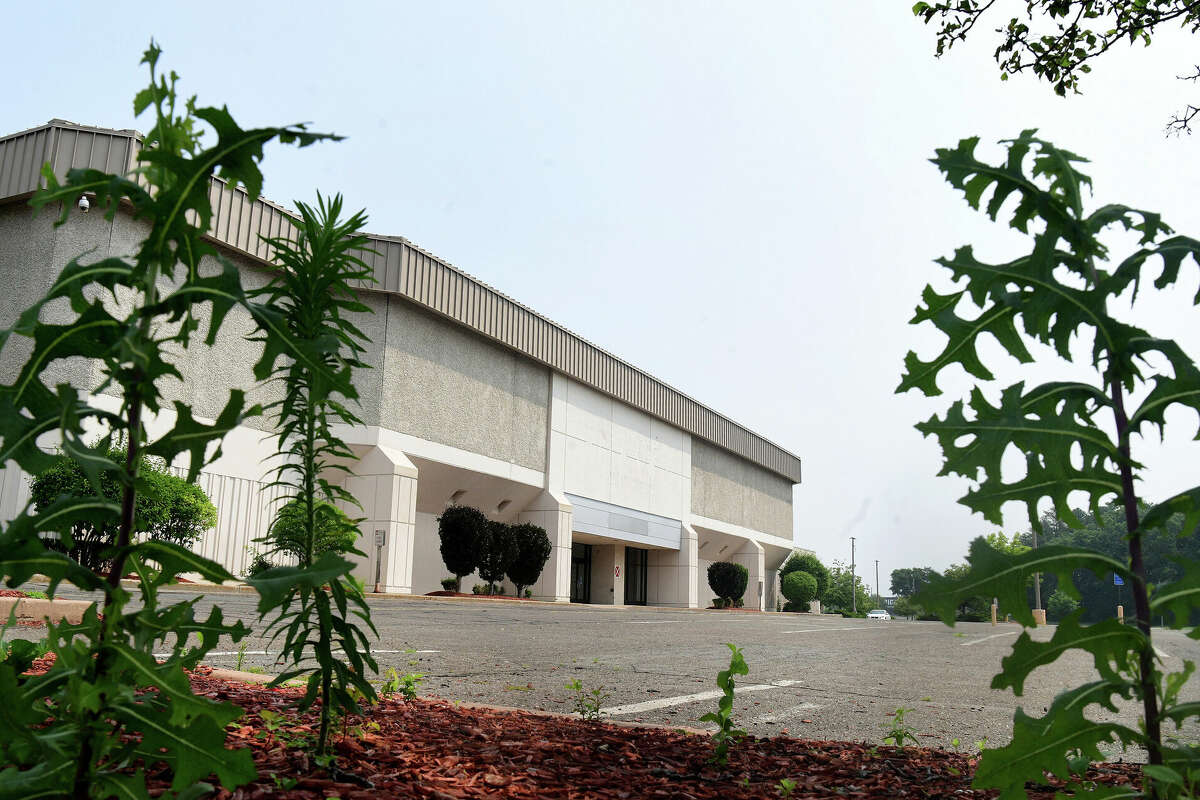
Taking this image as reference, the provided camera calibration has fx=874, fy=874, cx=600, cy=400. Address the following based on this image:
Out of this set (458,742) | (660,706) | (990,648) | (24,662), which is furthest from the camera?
(990,648)

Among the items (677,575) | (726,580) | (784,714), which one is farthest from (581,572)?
(784,714)

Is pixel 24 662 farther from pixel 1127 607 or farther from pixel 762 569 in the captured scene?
pixel 762 569

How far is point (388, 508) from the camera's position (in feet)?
85.4

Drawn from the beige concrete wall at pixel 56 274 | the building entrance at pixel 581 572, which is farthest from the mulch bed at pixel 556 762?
the building entrance at pixel 581 572

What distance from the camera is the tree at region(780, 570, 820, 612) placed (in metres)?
58.0

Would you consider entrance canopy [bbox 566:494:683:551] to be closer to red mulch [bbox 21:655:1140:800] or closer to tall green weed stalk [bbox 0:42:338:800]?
red mulch [bbox 21:655:1140:800]

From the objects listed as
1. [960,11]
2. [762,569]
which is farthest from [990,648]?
[762,569]

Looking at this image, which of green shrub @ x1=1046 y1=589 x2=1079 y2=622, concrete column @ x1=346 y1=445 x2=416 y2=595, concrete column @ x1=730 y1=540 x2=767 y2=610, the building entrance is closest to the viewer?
green shrub @ x1=1046 y1=589 x2=1079 y2=622

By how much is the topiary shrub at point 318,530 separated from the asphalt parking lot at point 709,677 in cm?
77

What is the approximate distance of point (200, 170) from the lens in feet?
4.67

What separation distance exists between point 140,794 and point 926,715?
17.7 ft

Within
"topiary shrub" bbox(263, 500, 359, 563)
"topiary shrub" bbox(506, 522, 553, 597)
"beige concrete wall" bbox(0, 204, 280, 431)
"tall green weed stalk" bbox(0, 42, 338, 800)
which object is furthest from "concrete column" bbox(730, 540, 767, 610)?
"tall green weed stalk" bbox(0, 42, 338, 800)

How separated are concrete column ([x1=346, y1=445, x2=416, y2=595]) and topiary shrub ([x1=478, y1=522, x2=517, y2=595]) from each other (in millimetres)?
3149

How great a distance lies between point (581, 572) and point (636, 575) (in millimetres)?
4352
